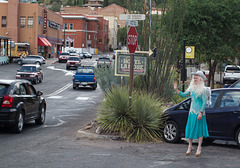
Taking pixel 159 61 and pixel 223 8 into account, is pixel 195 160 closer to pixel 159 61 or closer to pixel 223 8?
pixel 159 61

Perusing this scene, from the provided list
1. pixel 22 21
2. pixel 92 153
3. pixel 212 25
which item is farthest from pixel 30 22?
pixel 92 153

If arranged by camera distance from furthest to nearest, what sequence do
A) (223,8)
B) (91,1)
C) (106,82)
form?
1. (91,1)
2. (223,8)
3. (106,82)

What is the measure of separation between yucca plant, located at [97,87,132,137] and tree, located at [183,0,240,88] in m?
22.9

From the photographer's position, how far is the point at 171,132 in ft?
38.1

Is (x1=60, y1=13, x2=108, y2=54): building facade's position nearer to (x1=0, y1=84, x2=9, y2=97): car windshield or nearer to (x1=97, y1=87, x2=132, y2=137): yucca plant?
(x1=0, y1=84, x2=9, y2=97): car windshield

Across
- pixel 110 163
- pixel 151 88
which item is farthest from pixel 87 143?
pixel 151 88

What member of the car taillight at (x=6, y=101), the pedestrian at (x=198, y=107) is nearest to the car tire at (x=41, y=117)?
the car taillight at (x=6, y=101)

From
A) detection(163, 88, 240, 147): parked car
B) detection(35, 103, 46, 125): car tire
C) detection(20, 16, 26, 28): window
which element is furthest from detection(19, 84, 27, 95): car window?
detection(20, 16, 26, 28): window

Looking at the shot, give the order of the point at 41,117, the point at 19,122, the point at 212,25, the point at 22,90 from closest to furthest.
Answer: the point at 19,122
the point at 22,90
the point at 41,117
the point at 212,25

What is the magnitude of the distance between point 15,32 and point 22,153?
65.4 m

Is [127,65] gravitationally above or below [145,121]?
above

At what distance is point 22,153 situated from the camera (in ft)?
31.7

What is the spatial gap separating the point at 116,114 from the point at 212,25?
79.9 feet

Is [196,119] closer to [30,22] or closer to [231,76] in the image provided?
[231,76]
